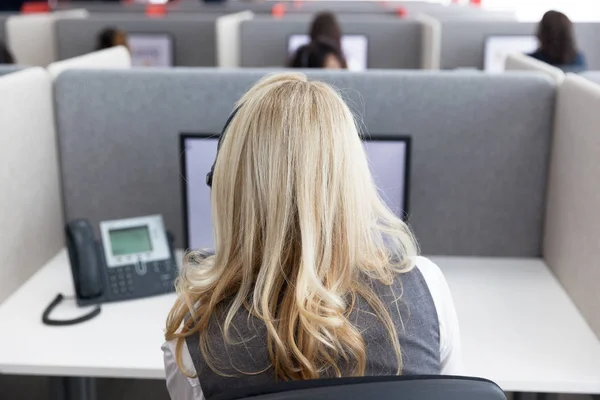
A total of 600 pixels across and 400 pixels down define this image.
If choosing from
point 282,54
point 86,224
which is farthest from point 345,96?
point 282,54

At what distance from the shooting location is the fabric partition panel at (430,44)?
361 cm

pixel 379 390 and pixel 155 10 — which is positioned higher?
pixel 155 10

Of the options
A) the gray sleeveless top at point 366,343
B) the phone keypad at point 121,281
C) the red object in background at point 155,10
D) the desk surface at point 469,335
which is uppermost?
the red object in background at point 155,10

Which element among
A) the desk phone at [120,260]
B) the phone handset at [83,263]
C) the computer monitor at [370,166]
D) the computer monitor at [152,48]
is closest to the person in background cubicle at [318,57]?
the computer monitor at [152,48]

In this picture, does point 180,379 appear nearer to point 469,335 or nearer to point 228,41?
point 469,335

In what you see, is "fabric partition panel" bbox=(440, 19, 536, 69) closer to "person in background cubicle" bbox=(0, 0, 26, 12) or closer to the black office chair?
the black office chair

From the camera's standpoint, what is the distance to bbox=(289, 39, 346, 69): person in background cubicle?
10.3ft

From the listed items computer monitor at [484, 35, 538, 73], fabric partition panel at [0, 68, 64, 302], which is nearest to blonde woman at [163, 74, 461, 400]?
fabric partition panel at [0, 68, 64, 302]

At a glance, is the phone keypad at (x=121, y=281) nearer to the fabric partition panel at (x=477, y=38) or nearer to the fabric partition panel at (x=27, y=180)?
the fabric partition panel at (x=27, y=180)

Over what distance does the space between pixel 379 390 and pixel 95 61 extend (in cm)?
170

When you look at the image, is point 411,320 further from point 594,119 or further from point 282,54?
point 282,54

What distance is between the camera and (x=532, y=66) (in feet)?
6.33

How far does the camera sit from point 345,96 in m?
1.67

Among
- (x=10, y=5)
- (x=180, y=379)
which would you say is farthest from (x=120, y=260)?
(x=10, y=5)
